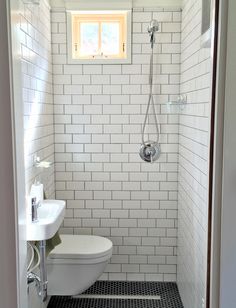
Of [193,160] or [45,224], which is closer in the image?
[45,224]

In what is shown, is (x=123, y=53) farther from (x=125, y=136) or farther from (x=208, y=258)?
(x=208, y=258)

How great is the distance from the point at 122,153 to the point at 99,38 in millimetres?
1033

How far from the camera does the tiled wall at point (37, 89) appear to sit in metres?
2.17

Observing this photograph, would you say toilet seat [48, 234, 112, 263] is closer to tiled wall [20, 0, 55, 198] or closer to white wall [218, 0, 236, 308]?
tiled wall [20, 0, 55, 198]

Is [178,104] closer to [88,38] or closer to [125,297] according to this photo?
[88,38]

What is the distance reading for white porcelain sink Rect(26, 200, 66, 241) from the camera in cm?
194

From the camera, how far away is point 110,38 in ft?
10.1

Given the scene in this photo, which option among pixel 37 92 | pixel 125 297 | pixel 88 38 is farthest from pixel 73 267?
pixel 88 38

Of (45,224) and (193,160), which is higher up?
(193,160)

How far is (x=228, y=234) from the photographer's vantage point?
1146 millimetres

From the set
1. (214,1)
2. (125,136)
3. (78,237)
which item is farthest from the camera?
(125,136)

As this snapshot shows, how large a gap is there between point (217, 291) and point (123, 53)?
7.54ft

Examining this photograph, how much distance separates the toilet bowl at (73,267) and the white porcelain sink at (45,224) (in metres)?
0.42

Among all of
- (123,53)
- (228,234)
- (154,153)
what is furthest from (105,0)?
(228,234)
